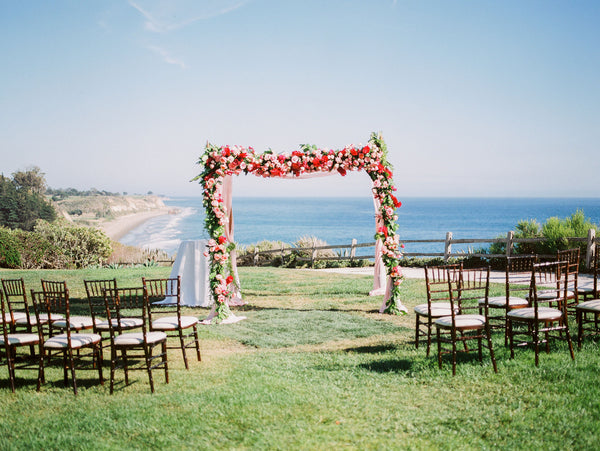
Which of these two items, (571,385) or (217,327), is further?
(217,327)

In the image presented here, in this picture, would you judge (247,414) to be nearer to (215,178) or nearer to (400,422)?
(400,422)

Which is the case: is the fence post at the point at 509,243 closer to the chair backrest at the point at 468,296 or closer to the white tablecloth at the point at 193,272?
the chair backrest at the point at 468,296

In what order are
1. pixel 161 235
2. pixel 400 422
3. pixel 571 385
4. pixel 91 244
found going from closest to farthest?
pixel 400 422 → pixel 571 385 → pixel 91 244 → pixel 161 235

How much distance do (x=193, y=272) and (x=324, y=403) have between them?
7.03m

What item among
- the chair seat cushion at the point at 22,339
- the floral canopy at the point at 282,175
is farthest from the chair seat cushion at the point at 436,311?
the chair seat cushion at the point at 22,339

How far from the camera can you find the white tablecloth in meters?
11.2

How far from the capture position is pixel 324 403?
4.85 metres

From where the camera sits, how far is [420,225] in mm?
94125

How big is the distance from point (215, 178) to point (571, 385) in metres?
6.97

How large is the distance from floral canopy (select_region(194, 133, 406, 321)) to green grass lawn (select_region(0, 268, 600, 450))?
2273 millimetres

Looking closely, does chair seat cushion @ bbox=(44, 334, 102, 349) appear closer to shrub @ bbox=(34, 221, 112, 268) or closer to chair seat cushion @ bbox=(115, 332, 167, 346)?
chair seat cushion @ bbox=(115, 332, 167, 346)

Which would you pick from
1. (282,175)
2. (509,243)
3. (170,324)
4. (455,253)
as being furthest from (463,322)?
(455,253)

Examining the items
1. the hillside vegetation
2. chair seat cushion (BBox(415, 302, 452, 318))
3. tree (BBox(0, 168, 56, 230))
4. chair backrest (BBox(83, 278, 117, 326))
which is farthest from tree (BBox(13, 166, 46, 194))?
chair seat cushion (BBox(415, 302, 452, 318))

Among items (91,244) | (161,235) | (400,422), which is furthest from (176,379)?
(161,235)
